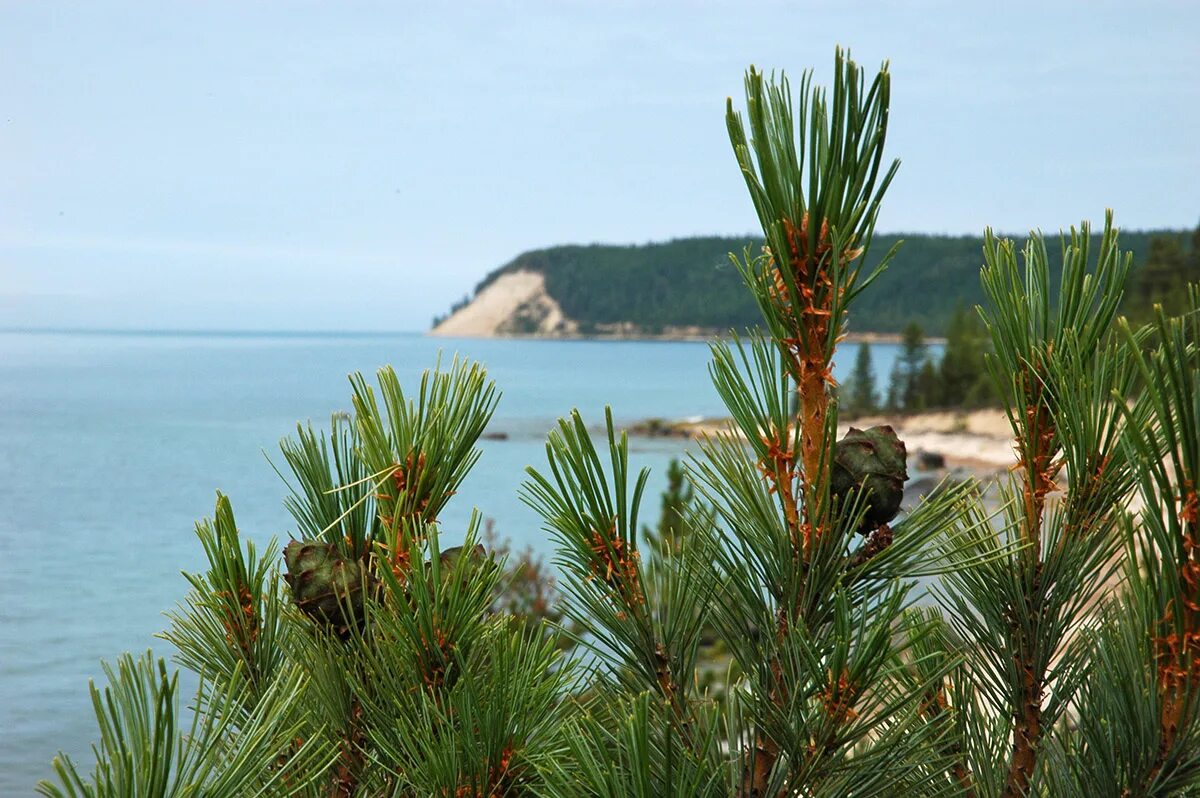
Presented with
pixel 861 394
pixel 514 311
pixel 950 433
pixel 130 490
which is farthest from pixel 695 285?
pixel 130 490

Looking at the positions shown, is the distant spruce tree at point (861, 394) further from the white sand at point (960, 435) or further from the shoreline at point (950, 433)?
the white sand at point (960, 435)

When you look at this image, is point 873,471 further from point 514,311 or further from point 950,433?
point 514,311

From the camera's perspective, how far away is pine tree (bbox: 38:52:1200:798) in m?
1.23

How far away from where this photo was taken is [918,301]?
120562 mm

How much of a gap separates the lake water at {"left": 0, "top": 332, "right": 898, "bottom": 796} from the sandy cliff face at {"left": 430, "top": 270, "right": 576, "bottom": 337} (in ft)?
177

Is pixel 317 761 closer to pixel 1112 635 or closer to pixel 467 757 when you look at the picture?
pixel 467 757

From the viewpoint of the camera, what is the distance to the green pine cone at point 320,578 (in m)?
1.61

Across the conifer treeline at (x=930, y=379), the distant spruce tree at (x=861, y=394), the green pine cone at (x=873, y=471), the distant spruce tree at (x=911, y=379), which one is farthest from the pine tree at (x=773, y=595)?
the distant spruce tree at (x=861, y=394)

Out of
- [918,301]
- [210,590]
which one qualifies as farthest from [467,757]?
[918,301]

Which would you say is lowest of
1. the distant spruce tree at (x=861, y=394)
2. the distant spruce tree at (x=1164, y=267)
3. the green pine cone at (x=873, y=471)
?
the distant spruce tree at (x=861, y=394)

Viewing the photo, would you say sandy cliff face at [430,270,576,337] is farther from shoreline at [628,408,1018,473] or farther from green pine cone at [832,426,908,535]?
green pine cone at [832,426,908,535]

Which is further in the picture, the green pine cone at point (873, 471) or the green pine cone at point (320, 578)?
the green pine cone at point (320, 578)

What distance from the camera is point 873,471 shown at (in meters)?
1.34

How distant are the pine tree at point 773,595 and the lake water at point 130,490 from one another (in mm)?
274
